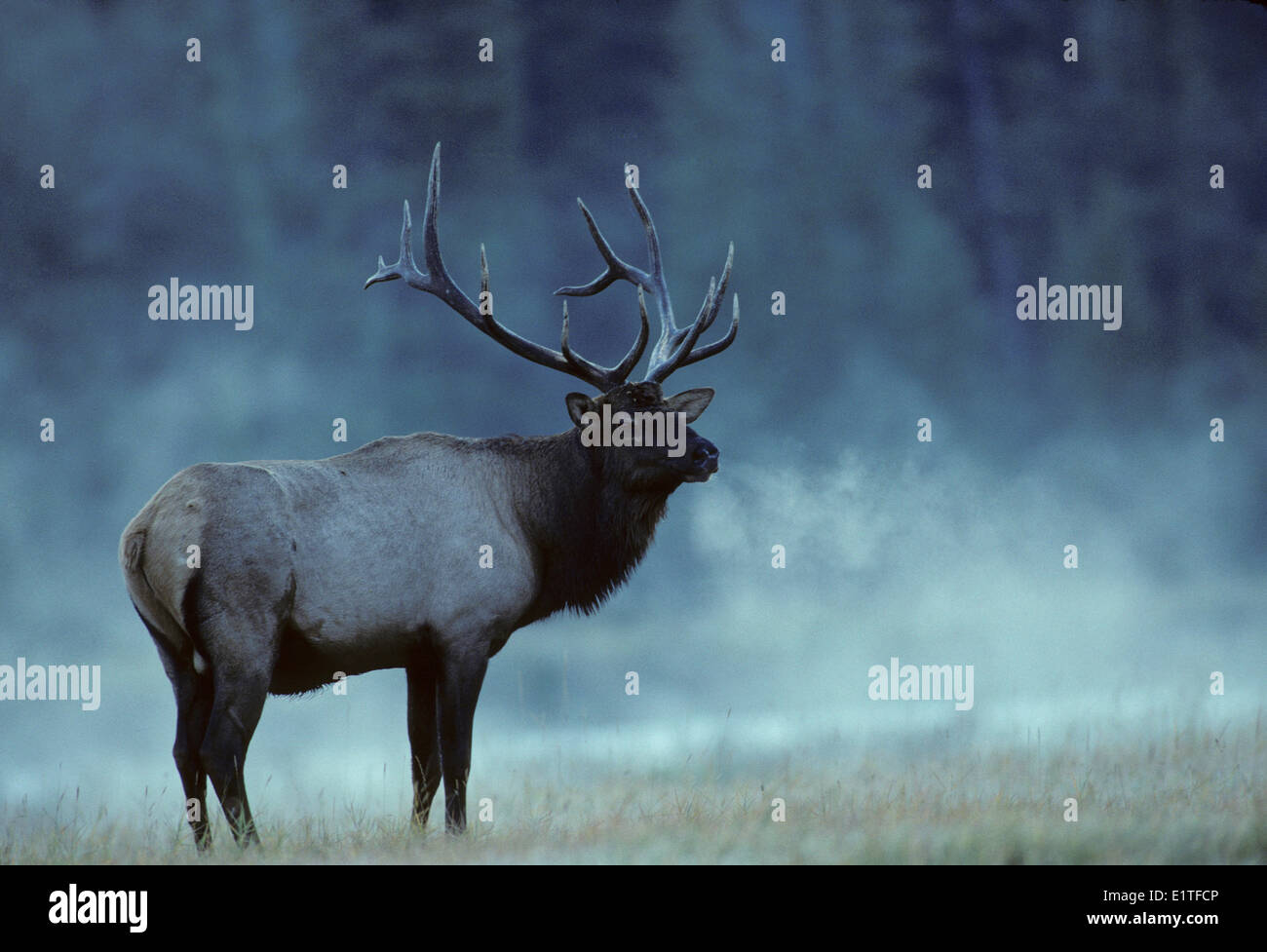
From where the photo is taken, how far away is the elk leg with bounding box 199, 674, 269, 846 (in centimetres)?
731

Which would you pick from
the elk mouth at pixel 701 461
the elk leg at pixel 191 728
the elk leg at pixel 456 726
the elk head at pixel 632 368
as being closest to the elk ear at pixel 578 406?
the elk head at pixel 632 368

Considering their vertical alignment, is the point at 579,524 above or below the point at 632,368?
below

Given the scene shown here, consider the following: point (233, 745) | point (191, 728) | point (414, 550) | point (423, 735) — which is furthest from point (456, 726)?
point (191, 728)

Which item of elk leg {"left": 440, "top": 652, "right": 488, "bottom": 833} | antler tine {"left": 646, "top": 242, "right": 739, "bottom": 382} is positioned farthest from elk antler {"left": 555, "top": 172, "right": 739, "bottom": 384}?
elk leg {"left": 440, "top": 652, "right": 488, "bottom": 833}

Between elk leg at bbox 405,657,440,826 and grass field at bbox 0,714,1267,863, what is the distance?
0.54 feet

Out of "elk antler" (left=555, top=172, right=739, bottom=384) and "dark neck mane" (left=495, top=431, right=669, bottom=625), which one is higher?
"elk antler" (left=555, top=172, right=739, bottom=384)

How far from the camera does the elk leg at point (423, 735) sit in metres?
8.23

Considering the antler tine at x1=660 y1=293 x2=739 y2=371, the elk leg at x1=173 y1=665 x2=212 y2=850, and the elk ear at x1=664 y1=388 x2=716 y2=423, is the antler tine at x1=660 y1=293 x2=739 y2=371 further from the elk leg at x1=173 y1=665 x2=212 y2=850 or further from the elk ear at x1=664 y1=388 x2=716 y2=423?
the elk leg at x1=173 y1=665 x2=212 y2=850

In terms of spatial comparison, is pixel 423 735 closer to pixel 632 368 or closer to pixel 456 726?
pixel 456 726

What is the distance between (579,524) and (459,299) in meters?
1.47

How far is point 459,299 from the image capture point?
28.7 ft
